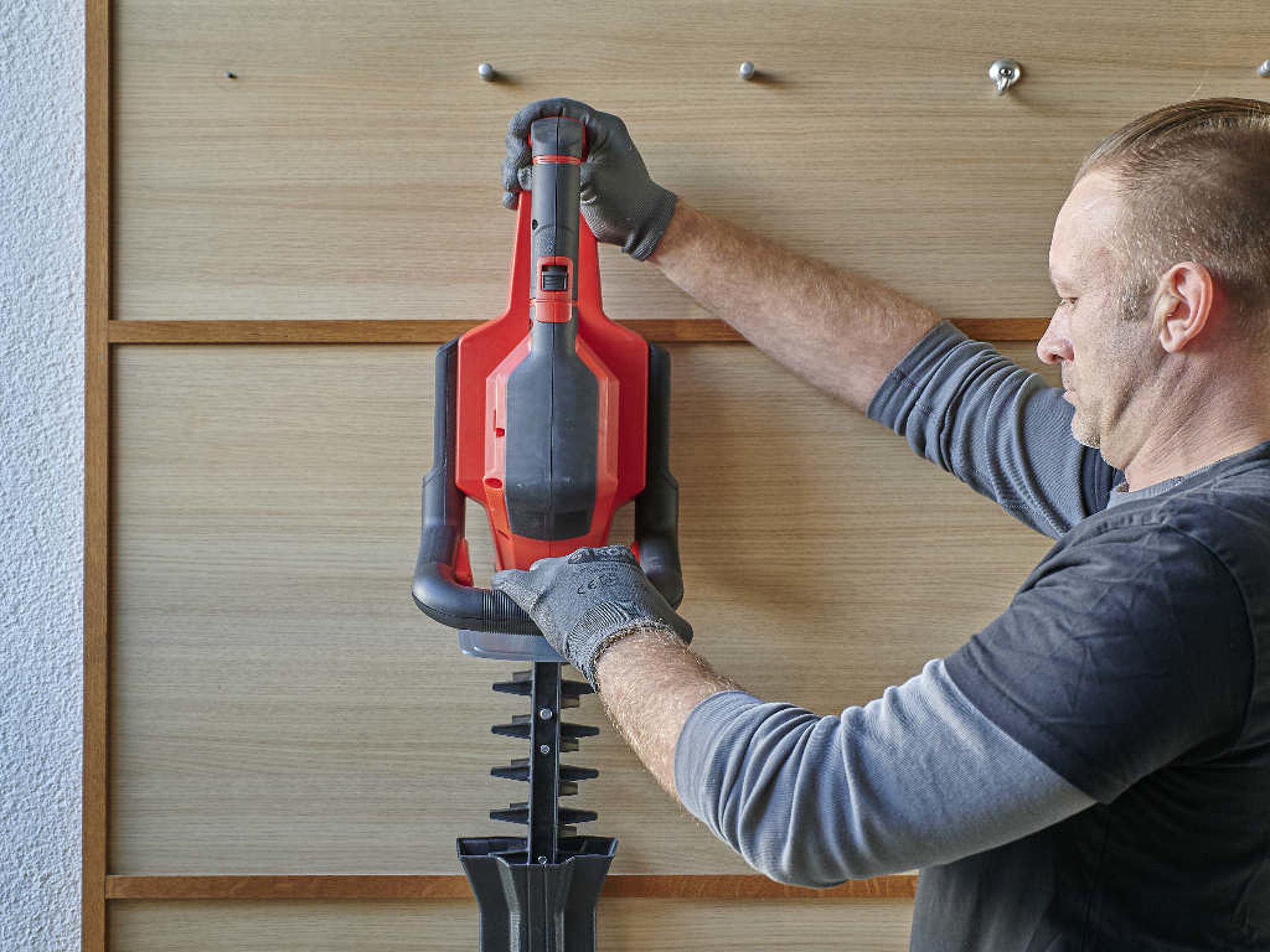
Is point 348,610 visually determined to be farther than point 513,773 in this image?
Yes

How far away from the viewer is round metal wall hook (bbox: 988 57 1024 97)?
1.14 m

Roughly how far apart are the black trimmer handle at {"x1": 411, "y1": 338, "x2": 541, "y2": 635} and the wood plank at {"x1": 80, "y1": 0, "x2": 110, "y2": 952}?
1.24 feet

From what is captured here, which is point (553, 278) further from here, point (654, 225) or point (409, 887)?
point (409, 887)

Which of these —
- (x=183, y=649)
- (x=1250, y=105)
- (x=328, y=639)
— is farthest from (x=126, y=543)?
(x=1250, y=105)

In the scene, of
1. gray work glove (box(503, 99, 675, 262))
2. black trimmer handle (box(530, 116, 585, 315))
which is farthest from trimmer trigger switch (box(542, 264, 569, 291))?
gray work glove (box(503, 99, 675, 262))

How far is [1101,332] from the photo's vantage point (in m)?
0.75

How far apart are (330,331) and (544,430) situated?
35 cm

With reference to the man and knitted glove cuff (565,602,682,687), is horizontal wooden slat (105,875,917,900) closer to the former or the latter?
the man

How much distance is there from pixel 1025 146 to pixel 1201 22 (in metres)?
0.23

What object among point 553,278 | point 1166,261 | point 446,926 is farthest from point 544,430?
point 446,926

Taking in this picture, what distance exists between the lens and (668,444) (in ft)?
3.54

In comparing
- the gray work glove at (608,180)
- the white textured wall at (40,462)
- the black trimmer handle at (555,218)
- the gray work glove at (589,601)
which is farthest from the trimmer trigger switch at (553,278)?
the white textured wall at (40,462)

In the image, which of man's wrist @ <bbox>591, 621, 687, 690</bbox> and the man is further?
man's wrist @ <bbox>591, 621, 687, 690</bbox>

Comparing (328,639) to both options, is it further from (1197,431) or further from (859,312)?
(1197,431)
